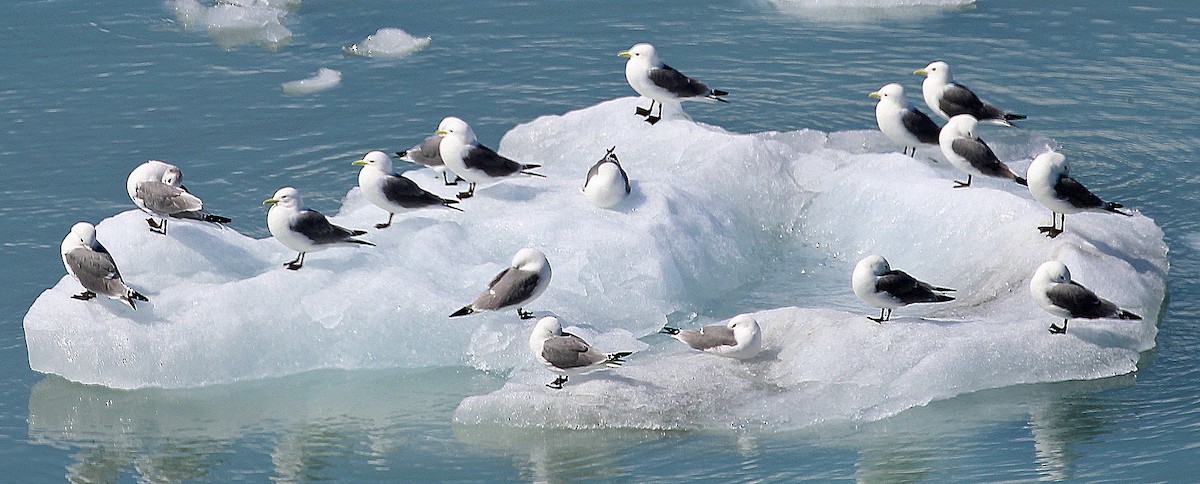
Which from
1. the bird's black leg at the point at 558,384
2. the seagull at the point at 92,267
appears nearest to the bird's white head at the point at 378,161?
the seagull at the point at 92,267

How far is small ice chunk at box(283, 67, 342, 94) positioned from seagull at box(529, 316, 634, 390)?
6.85 m

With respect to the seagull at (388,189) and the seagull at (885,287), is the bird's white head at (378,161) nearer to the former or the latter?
the seagull at (388,189)

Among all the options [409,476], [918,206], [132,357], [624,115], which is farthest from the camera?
[624,115]

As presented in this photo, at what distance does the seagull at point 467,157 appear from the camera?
11484 mm

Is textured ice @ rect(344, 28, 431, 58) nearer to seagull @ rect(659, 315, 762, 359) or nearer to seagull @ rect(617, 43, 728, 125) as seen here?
seagull @ rect(617, 43, 728, 125)

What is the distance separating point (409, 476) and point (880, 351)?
10.5 ft

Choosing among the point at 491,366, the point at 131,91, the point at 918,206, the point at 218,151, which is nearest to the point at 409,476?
the point at 491,366

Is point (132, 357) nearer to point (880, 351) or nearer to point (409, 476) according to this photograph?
point (409, 476)

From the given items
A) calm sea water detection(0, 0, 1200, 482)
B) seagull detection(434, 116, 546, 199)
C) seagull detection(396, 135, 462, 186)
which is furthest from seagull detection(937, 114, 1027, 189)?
seagull detection(396, 135, 462, 186)

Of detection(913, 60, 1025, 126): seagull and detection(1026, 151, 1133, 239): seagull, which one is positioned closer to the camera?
detection(1026, 151, 1133, 239): seagull

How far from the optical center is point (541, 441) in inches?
360

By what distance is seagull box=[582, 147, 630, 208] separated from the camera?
11297mm

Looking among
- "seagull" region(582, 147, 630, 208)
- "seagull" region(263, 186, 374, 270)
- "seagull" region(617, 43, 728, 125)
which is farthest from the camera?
"seagull" region(617, 43, 728, 125)

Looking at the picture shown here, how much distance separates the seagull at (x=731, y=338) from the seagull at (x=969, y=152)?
2883 mm
